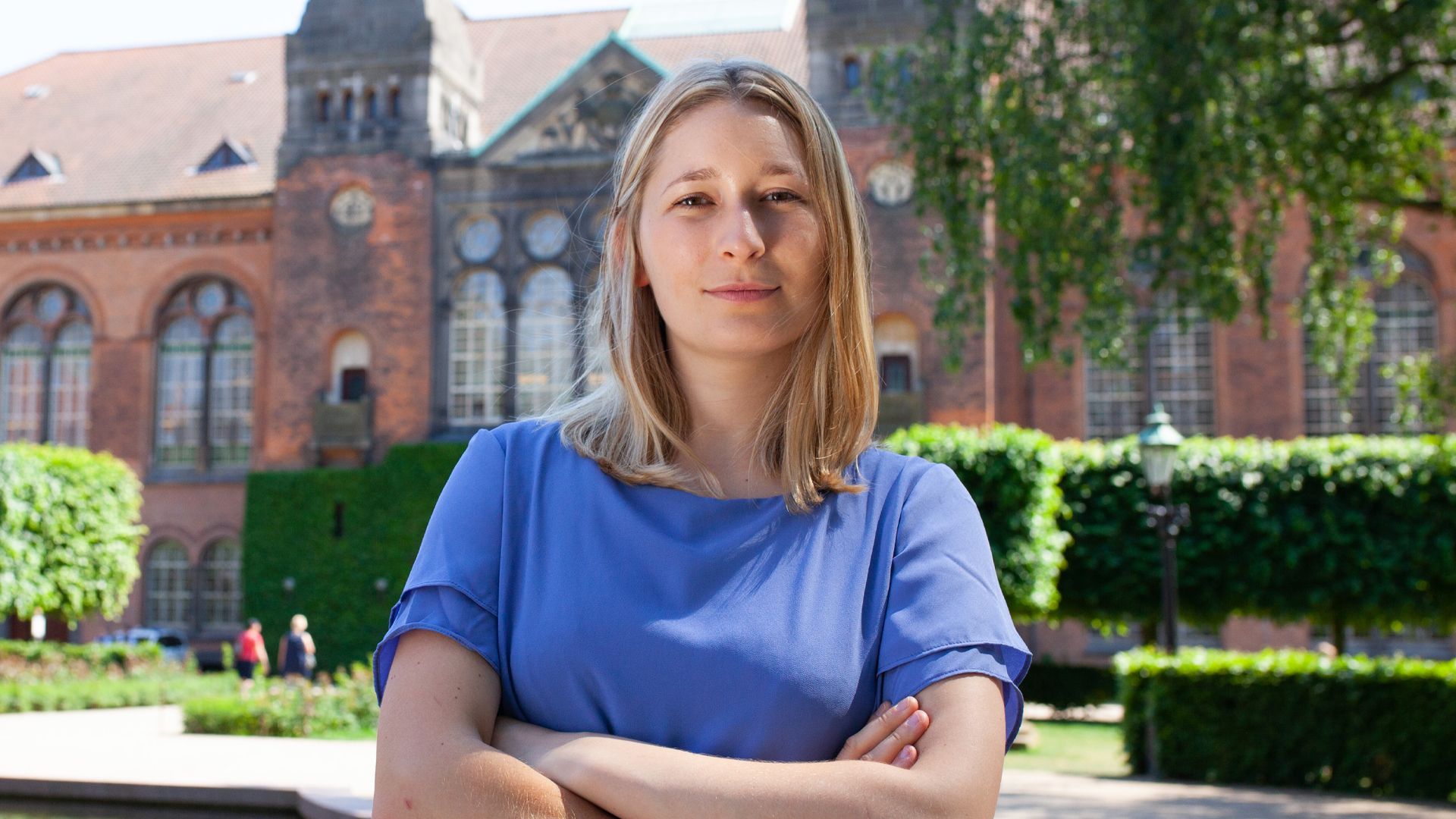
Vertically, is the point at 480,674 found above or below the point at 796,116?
below

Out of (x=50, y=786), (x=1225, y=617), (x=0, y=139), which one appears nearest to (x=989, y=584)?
(x=50, y=786)

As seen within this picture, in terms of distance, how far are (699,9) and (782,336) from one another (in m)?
33.0

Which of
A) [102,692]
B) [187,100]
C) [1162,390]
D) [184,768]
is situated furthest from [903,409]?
[187,100]

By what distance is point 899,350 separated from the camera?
81.4ft

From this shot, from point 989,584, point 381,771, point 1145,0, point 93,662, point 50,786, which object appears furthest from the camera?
point 93,662

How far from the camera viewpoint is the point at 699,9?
33.1 metres

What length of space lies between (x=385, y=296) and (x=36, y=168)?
11.5m

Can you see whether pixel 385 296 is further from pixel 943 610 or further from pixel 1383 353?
pixel 943 610

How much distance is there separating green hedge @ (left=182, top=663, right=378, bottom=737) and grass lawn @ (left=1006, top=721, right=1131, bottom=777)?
6822 millimetres

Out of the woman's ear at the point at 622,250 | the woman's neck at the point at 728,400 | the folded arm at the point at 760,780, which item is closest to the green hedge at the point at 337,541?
the woman's ear at the point at 622,250

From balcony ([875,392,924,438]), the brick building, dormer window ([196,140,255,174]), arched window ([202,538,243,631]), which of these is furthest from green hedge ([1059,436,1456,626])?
dormer window ([196,140,255,174])

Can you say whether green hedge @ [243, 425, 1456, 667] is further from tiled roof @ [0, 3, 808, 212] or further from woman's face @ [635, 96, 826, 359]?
woman's face @ [635, 96, 826, 359]

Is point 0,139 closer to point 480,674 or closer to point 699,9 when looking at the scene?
point 699,9

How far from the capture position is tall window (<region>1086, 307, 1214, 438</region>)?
2694cm
